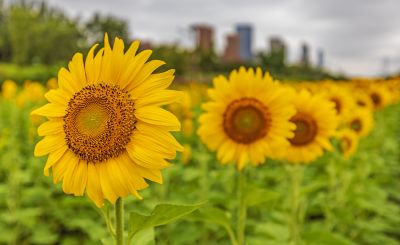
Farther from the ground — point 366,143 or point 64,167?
point 64,167

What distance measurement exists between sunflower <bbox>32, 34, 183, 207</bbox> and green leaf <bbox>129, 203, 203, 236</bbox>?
0.10 metres

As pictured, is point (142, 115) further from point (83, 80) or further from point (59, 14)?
point (59, 14)

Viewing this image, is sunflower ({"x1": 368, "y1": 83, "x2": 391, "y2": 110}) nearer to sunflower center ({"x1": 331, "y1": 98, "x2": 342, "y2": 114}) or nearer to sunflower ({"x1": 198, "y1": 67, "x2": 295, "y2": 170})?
sunflower center ({"x1": 331, "y1": 98, "x2": 342, "y2": 114})

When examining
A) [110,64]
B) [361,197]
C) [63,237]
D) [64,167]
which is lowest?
[63,237]

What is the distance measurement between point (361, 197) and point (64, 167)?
11.2 feet

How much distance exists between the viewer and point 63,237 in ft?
14.2

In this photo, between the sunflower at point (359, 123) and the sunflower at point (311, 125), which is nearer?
the sunflower at point (311, 125)

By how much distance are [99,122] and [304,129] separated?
160 centimetres

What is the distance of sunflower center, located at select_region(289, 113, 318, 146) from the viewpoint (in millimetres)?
2787

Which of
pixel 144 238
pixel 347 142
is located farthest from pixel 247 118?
pixel 347 142

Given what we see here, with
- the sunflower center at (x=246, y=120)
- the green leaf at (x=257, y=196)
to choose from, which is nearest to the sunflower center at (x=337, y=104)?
the sunflower center at (x=246, y=120)

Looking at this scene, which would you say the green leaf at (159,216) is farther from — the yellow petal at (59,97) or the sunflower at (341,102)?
the sunflower at (341,102)

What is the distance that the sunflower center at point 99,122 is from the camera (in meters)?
1.45

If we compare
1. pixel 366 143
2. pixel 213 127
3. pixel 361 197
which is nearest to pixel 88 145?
pixel 213 127
